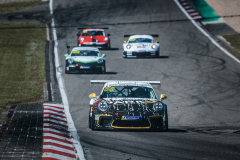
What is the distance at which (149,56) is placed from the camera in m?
23.2

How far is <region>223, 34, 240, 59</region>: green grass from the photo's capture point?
2591 centimetres

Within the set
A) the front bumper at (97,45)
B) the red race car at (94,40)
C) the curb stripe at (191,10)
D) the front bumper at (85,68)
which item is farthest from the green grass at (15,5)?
the front bumper at (85,68)

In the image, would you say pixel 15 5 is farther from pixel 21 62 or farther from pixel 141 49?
pixel 141 49

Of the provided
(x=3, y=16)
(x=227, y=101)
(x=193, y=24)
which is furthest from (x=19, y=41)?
(x=227, y=101)

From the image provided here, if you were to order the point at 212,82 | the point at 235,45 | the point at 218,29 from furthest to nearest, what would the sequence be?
the point at 218,29, the point at 235,45, the point at 212,82

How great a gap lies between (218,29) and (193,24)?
2324mm

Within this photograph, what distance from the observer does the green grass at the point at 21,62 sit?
16.7 m

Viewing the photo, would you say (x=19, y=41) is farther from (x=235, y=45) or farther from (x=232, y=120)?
(x=232, y=120)

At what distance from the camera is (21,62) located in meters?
22.8

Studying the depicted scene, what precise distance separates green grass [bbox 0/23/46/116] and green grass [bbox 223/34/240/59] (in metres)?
11.7

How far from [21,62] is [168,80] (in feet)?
28.2

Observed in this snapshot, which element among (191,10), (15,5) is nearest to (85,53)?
(191,10)

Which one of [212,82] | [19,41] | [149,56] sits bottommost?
[212,82]

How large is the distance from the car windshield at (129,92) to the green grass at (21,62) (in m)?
4.68
